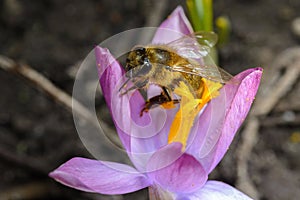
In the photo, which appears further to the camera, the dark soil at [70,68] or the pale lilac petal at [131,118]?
the dark soil at [70,68]

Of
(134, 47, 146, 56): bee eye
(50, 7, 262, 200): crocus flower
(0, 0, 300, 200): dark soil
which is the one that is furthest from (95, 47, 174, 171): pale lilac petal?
(0, 0, 300, 200): dark soil

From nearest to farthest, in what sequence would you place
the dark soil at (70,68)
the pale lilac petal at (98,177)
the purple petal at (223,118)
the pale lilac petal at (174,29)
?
the pale lilac petal at (98,177) < the purple petal at (223,118) < the pale lilac petal at (174,29) < the dark soil at (70,68)

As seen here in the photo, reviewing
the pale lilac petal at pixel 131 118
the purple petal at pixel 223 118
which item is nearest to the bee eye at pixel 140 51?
the pale lilac petal at pixel 131 118

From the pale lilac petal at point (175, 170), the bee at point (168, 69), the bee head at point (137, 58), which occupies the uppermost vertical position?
the bee head at point (137, 58)

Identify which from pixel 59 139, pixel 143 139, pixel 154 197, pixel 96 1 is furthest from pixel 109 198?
pixel 96 1

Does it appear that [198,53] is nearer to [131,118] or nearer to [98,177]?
[131,118]

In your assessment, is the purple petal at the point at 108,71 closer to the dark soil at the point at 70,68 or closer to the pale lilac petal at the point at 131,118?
the pale lilac petal at the point at 131,118

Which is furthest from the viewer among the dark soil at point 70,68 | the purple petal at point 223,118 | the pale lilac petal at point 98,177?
the dark soil at point 70,68

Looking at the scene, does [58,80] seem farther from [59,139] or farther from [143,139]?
[143,139]
